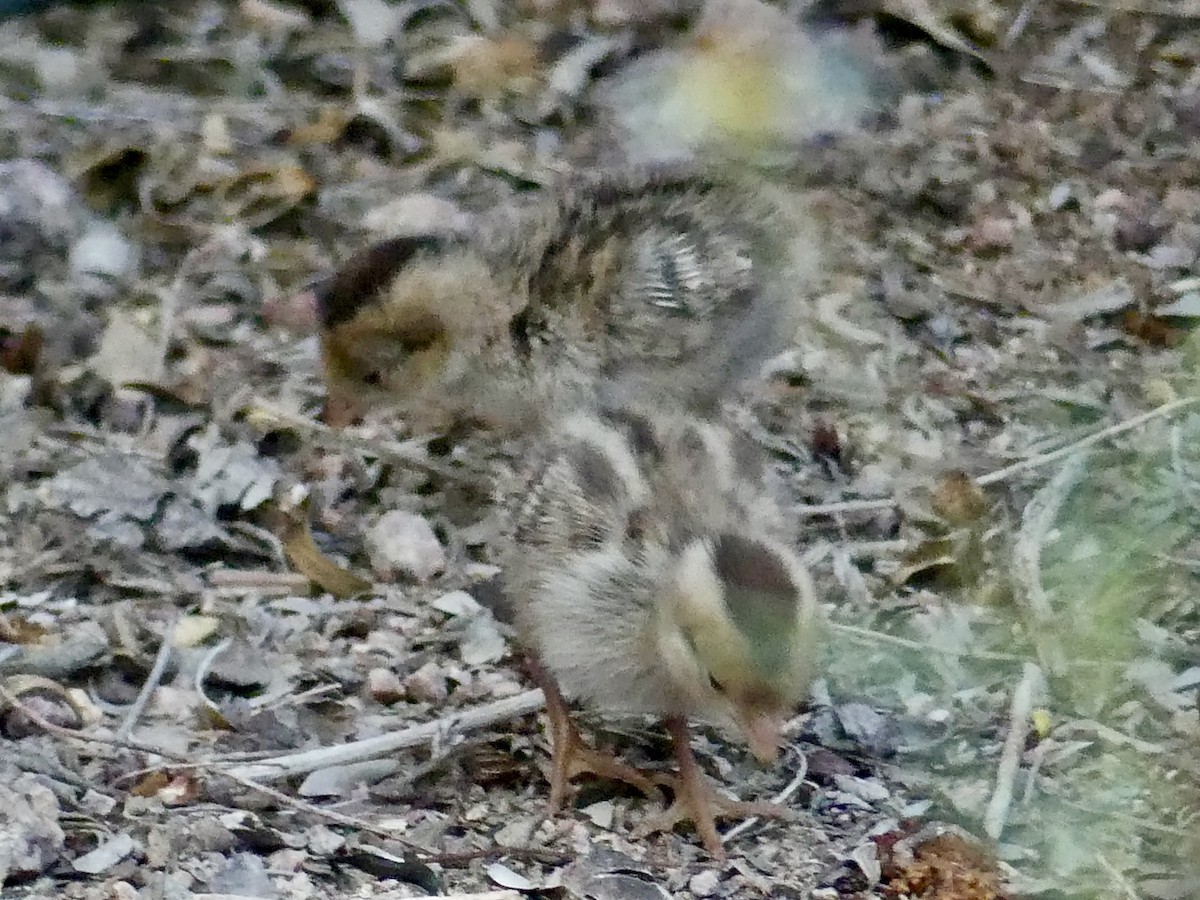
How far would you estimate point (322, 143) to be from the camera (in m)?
4.43

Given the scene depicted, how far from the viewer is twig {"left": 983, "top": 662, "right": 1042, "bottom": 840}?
254 centimetres

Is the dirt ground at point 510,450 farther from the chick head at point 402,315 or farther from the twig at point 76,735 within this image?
the chick head at point 402,315

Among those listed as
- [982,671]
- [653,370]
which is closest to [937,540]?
[982,671]

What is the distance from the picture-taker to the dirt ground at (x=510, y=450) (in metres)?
2.53

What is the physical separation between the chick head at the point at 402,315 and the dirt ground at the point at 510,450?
19 cm

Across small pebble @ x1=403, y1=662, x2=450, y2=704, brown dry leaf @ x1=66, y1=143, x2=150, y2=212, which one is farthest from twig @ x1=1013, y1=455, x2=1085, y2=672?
brown dry leaf @ x1=66, y1=143, x2=150, y2=212

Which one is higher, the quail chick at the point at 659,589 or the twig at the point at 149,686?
the quail chick at the point at 659,589

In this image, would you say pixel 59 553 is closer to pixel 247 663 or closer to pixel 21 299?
pixel 247 663

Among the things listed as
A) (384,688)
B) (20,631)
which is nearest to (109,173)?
(20,631)

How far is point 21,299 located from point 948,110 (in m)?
2.34

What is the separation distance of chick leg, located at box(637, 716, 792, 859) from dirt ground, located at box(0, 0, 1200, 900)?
0.03 meters

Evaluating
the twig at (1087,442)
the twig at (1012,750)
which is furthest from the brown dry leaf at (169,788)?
the twig at (1087,442)

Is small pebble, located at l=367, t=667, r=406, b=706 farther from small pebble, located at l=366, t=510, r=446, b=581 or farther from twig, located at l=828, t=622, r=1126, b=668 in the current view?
twig, located at l=828, t=622, r=1126, b=668

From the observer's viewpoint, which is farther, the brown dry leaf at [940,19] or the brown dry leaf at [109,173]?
the brown dry leaf at [940,19]
